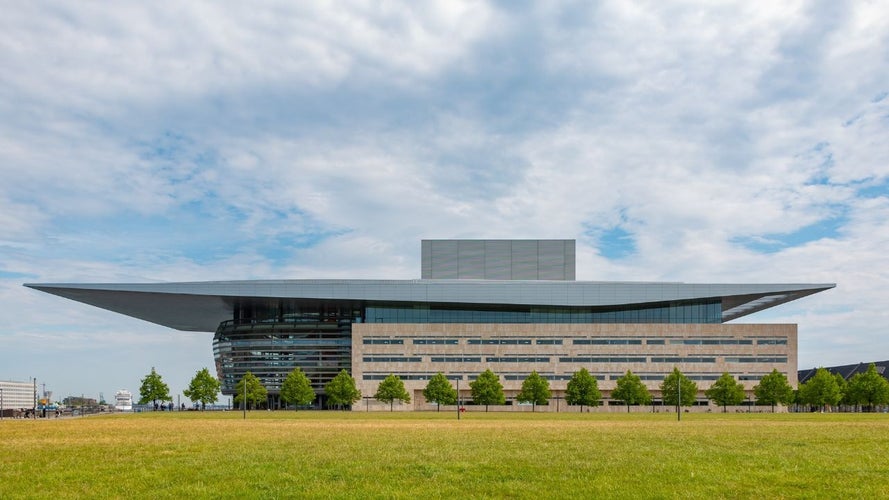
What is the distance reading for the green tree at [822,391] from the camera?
90812 millimetres

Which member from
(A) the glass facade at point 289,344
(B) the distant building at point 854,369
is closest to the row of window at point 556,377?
(A) the glass facade at point 289,344

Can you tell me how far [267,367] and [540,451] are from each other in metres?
97.0

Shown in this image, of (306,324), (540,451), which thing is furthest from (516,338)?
(540,451)

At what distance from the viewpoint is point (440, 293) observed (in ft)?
349

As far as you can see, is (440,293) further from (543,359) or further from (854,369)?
(854,369)

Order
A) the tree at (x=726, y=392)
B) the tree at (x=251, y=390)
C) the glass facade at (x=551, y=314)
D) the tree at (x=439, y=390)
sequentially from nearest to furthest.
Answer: the tree at (x=439, y=390) → the tree at (x=726, y=392) → the tree at (x=251, y=390) → the glass facade at (x=551, y=314)

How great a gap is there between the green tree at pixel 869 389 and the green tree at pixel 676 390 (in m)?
17.2

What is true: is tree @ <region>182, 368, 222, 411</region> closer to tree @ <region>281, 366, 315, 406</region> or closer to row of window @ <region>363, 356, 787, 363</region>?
tree @ <region>281, 366, 315, 406</region>

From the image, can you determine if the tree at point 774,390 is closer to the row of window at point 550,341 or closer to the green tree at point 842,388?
the green tree at point 842,388

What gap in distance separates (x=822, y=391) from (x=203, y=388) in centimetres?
7250

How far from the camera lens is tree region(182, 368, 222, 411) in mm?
99688

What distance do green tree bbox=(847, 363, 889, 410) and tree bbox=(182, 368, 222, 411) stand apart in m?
74.8

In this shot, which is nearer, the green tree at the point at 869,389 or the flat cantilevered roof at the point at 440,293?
the green tree at the point at 869,389

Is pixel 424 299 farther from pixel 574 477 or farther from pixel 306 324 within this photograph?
pixel 574 477
